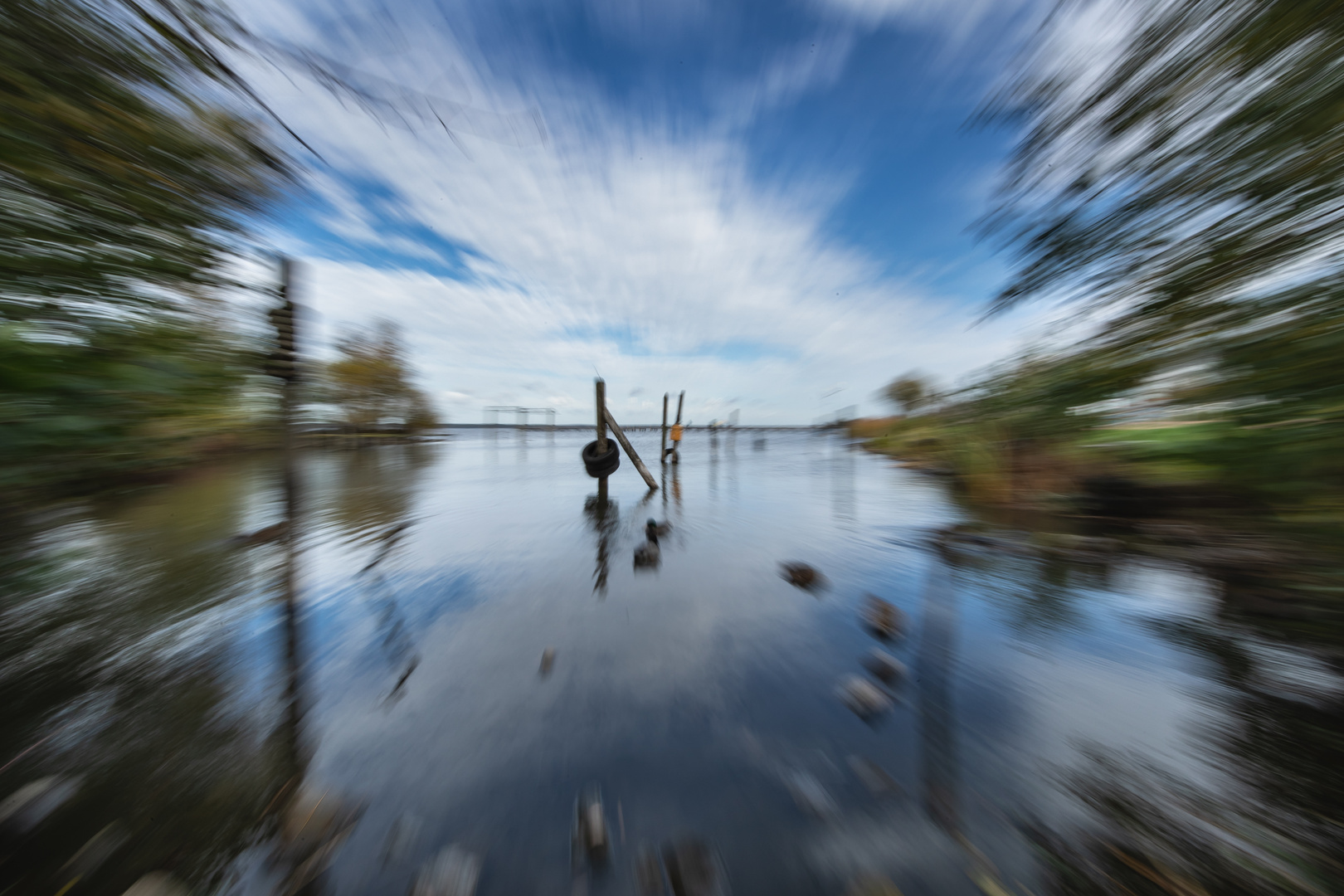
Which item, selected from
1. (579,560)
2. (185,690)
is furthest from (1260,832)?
(185,690)

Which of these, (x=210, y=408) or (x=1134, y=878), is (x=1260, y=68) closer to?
(x=1134, y=878)

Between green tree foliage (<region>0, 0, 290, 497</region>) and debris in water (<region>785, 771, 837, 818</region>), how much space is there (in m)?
3.83

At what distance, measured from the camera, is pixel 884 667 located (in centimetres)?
236

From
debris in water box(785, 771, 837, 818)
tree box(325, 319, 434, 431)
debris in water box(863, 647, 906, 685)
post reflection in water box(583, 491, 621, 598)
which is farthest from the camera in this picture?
tree box(325, 319, 434, 431)

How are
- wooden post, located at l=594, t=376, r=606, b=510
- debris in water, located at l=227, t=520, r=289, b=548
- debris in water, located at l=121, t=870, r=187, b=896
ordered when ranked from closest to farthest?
1. debris in water, located at l=121, t=870, r=187, b=896
2. debris in water, located at l=227, t=520, r=289, b=548
3. wooden post, located at l=594, t=376, r=606, b=510

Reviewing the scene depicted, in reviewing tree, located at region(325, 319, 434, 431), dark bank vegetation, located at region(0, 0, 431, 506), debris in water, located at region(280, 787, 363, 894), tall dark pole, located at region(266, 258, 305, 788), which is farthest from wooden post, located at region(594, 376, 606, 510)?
tree, located at region(325, 319, 434, 431)

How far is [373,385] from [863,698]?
29.3m

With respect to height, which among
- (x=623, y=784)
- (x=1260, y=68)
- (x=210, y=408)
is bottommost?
(x=623, y=784)

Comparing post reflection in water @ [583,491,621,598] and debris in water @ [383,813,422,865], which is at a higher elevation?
post reflection in water @ [583,491,621,598]

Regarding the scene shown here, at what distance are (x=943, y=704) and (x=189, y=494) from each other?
1350cm

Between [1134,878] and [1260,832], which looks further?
[1260,832]

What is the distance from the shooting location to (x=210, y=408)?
356 cm

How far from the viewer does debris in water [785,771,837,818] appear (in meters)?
1.47

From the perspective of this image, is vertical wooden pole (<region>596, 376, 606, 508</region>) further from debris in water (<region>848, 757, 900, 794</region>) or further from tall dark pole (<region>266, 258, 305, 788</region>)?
debris in water (<region>848, 757, 900, 794</region>)
